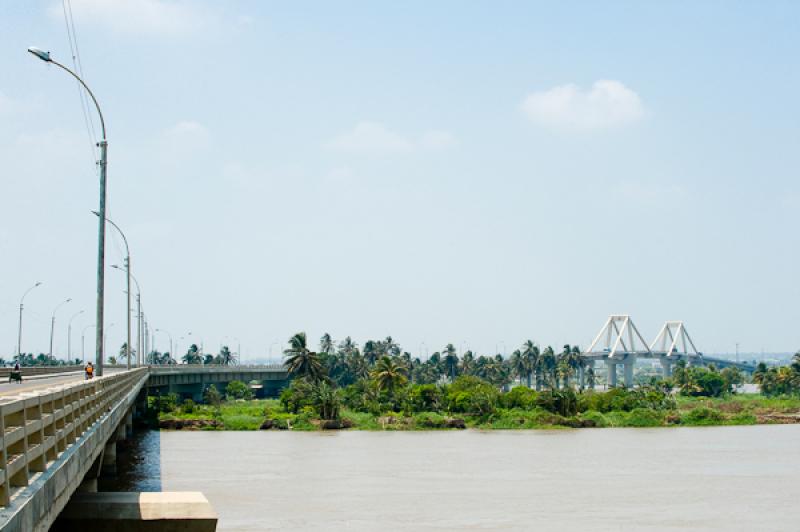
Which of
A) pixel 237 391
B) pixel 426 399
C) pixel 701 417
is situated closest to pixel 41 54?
pixel 426 399

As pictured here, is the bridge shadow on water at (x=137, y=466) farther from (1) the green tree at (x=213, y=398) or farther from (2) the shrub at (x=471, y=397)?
(1) the green tree at (x=213, y=398)

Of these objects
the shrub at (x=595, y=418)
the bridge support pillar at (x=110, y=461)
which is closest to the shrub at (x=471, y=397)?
the shrub at (x=595, y=418)

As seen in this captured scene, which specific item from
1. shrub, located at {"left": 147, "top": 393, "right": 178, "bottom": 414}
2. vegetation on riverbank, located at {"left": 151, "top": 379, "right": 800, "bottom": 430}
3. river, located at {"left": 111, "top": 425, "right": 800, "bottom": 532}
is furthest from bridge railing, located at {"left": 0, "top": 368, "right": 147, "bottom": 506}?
shrub, located at {"left": 147, "top": 393, "right": 178, "bottom": 414}

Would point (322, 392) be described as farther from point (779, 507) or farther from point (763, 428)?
point (779, 507)

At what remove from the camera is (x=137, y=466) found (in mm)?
64625

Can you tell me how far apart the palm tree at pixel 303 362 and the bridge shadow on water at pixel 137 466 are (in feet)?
150

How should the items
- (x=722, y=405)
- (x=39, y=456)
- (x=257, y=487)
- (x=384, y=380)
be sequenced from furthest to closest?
(x=722, y=405) < (x=384, y=380) < (x=257, y=487) < (x=39, y=456)

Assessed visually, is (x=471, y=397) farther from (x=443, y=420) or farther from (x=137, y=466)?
(x=137, y=466)

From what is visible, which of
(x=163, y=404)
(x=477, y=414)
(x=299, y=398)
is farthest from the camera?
(x=163, y=404)

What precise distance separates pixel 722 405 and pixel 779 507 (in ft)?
312

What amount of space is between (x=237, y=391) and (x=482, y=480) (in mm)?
116562

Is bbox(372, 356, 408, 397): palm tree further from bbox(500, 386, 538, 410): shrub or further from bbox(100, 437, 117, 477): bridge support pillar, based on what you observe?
bbox(100, 437, 117, 477): bridge support pillar

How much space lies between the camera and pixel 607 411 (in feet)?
379

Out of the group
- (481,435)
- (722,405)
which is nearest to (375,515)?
(481,435)
